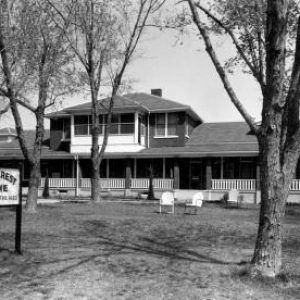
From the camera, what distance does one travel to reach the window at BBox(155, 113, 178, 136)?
35.5 meters

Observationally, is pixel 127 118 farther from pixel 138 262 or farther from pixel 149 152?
pixel 138 262

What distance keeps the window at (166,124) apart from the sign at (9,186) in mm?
25917

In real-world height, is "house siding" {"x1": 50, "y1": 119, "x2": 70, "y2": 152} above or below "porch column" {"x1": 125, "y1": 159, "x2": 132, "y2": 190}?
above

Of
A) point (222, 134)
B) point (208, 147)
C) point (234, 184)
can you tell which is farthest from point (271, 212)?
point (222, 134)

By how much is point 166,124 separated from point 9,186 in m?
26.4

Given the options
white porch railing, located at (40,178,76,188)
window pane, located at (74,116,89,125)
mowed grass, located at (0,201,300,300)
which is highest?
window pane, located at (74,116,89,125)

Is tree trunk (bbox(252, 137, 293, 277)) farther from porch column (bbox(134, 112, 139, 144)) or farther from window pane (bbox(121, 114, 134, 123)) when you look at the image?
window pane (bbox(121, 114, 134, 123))

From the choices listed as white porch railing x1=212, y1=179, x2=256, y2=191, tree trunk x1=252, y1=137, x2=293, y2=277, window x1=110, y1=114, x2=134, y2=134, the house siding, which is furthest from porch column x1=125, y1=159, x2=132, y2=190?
tree trunk x1=252, y1=137, x2=293, y2=277

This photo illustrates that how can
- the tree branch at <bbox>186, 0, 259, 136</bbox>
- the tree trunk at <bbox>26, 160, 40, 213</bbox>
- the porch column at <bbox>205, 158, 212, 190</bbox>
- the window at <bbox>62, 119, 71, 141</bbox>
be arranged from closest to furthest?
1. the tree branch at <bbox>186, 0, 259, 136</bbox>
2. the tree trunk at <bbox>26, 160, 40, 213</bbox>
3. the porch column at <bbox>205, 158, 212, 190</bbox>
4. the window at <bbox>62, 119, 71, 141</bbox>

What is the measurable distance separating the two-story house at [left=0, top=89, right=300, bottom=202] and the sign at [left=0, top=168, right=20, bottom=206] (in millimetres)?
22937

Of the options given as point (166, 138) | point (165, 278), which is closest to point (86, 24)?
point (166, 138)

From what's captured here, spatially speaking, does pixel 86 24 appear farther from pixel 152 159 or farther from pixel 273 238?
pixel 273 238

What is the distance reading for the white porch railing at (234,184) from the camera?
32.0m

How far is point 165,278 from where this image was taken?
8.20 metres
